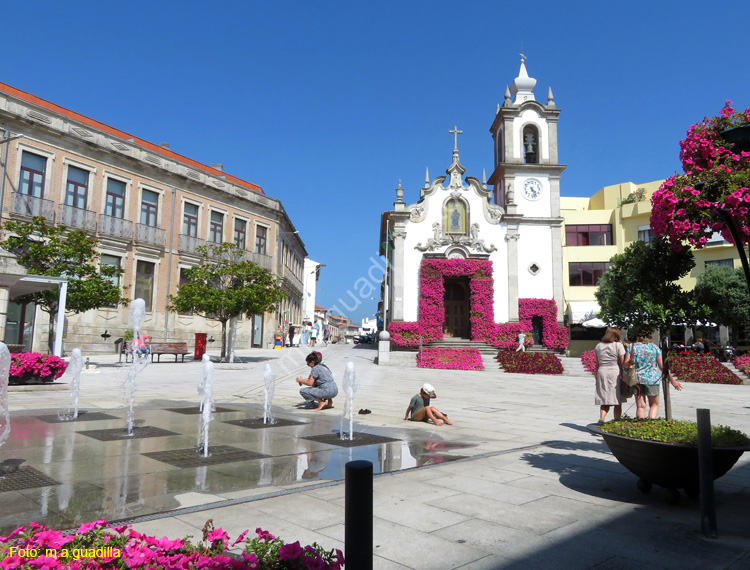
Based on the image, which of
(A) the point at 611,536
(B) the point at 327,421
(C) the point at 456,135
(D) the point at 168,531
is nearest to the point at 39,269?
(B) the point at 327,421

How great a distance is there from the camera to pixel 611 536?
3.97m

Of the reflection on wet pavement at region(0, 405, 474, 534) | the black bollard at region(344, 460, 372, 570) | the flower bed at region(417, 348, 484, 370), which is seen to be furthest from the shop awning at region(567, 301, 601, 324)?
the black bollard at region(344, 460, 372, 570)

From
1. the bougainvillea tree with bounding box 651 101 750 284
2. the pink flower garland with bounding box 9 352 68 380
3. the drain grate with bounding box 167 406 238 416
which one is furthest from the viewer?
the pink flower garland with bounding box 9 352 68 380

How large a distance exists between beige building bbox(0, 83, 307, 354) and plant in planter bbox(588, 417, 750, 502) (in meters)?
20.9

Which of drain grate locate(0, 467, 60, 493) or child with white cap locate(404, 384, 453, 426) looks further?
child with white cap locate(404, 384, 453, 426)

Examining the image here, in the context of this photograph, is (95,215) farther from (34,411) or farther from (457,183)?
(34,411)

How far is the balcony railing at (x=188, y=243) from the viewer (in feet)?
116

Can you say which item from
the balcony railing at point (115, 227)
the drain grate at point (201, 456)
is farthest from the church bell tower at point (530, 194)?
the drain grate at point (201, 456)

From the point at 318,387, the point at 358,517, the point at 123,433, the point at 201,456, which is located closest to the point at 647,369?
the point at 318,387

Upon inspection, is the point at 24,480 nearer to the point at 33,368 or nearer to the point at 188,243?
the point at 33,368

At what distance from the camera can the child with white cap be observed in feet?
31.7

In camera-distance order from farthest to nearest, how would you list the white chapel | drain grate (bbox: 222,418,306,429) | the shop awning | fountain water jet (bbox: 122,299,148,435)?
the shop awning → the white chapel → drain grate (bbox: 222,418,306,429) → fountain water jet (bbox: 122,299,148,435)

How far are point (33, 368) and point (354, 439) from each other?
30.6ft

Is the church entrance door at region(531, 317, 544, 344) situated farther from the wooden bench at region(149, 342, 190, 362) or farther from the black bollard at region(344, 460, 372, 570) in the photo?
the black bollard at region(344, 460, 372, 570)
